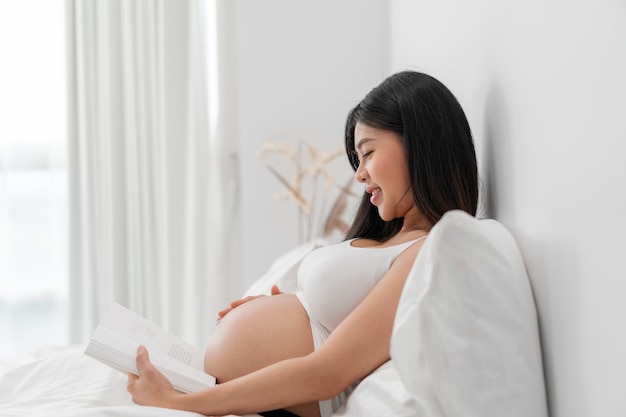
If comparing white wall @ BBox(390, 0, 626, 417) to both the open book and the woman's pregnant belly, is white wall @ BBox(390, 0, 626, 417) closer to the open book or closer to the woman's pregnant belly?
the woman's pregnant belly

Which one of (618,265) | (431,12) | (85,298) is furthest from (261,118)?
(618,265)

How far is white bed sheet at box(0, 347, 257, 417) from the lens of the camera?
1234mm

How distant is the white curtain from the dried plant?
305 millimetres

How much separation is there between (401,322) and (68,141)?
255cm

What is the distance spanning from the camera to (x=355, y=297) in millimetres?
1271

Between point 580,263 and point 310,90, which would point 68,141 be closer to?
point 310,90

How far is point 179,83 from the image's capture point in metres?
3.18

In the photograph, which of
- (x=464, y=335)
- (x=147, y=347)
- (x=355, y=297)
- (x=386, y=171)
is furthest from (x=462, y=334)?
(x=147, y=347)

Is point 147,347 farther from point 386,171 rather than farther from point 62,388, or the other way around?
point 386,171

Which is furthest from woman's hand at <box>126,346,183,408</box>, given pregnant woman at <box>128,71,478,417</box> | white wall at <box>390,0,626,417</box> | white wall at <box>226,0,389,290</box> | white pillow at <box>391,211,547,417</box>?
white wall at <box>226,0,389,290</box>

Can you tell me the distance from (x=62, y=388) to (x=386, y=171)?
2.39ft

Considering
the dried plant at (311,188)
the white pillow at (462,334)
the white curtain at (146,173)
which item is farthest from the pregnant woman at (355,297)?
the white curtain at (146,173)

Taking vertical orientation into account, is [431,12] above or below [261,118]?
above

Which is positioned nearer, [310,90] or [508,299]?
[508,299]
